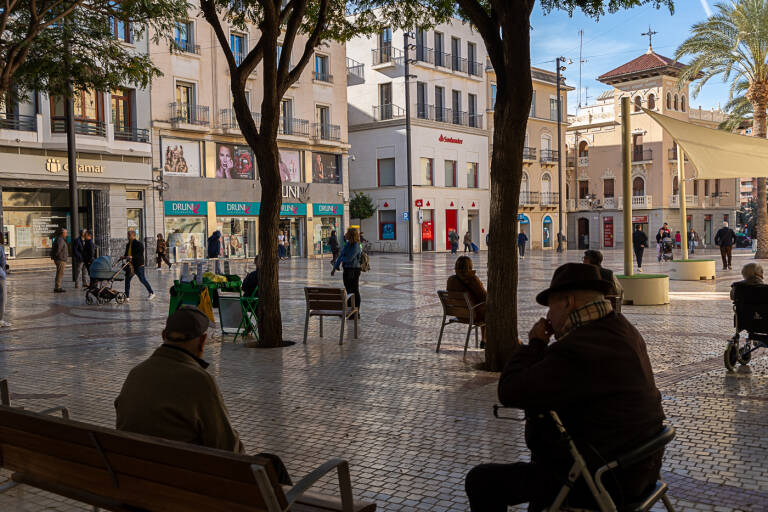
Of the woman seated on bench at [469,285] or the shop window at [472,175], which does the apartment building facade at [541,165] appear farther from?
the woman seated on bench at [469,285]

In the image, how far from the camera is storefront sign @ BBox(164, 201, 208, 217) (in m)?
35.6

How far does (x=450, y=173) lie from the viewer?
51.9 metres

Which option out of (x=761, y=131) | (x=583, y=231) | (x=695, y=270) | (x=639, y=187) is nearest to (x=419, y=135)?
(x=761, y=131)

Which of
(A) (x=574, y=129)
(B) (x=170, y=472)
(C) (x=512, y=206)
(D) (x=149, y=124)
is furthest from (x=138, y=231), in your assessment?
(A) (x=574, y=129)

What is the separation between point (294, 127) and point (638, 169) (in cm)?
3459

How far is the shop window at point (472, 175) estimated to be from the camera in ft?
175

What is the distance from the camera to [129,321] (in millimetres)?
13578

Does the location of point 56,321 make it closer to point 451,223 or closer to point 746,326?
point 746,326

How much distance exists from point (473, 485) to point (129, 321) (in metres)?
11.5

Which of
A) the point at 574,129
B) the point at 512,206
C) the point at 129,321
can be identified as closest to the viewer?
the point at 512,206

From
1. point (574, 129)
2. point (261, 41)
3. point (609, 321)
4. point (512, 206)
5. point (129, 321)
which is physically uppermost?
point (574, 129)

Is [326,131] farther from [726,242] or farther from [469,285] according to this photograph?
[469,285]

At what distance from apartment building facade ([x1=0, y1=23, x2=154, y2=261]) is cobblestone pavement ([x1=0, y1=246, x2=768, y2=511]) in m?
17.6

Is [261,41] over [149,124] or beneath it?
beneath
